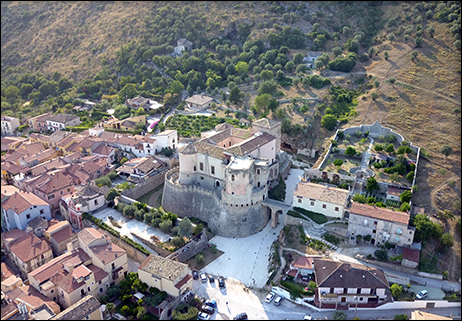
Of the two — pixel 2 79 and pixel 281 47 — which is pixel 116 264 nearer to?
pixel 281 47

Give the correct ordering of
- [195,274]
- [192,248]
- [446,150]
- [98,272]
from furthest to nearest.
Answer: [446,150] → [192,248] → [195,274] → [98,272]

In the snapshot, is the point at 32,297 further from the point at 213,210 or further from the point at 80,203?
the point at 213,210

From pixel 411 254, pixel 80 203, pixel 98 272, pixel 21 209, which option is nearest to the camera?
pixel 411 254

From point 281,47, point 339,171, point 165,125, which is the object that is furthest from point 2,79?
point 339,171

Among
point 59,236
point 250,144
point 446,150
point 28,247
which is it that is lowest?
point 59,236

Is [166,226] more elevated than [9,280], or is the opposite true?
[166,226]

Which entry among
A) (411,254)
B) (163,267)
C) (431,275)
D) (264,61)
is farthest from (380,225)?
(264,61)
